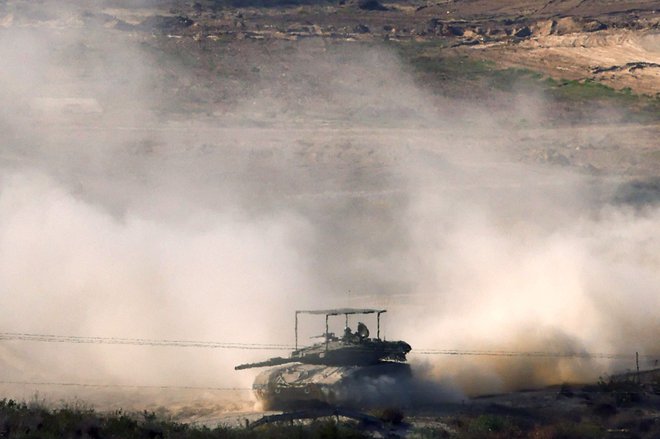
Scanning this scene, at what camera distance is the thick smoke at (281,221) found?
47844 millimetres

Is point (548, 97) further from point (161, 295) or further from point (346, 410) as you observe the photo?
point (346, 410)

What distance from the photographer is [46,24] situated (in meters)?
86.6

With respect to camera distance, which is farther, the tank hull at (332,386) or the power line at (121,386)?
the power line at (121,386)

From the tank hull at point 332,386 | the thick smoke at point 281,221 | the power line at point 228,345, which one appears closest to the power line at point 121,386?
the thick smoke at point 281,221

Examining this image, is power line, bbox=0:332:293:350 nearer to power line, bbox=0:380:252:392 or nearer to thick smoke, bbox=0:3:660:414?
thick smoke, bbox=0:3:660:414

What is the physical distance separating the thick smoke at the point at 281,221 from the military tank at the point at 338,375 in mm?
1828

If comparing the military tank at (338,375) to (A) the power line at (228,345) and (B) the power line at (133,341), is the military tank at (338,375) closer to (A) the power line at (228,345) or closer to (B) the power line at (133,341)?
(A) the power line at (228,345)

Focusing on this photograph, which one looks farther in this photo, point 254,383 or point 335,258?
point 335,258

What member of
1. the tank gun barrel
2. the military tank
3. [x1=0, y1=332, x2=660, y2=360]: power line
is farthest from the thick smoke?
the tank gun barrel

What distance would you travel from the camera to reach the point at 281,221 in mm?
62562

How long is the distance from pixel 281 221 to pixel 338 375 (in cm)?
2198

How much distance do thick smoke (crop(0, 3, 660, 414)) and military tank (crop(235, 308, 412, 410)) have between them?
1828 millimetres

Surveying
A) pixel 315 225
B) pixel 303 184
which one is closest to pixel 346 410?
pixel 315 225

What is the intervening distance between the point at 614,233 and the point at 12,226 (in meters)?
20.1
